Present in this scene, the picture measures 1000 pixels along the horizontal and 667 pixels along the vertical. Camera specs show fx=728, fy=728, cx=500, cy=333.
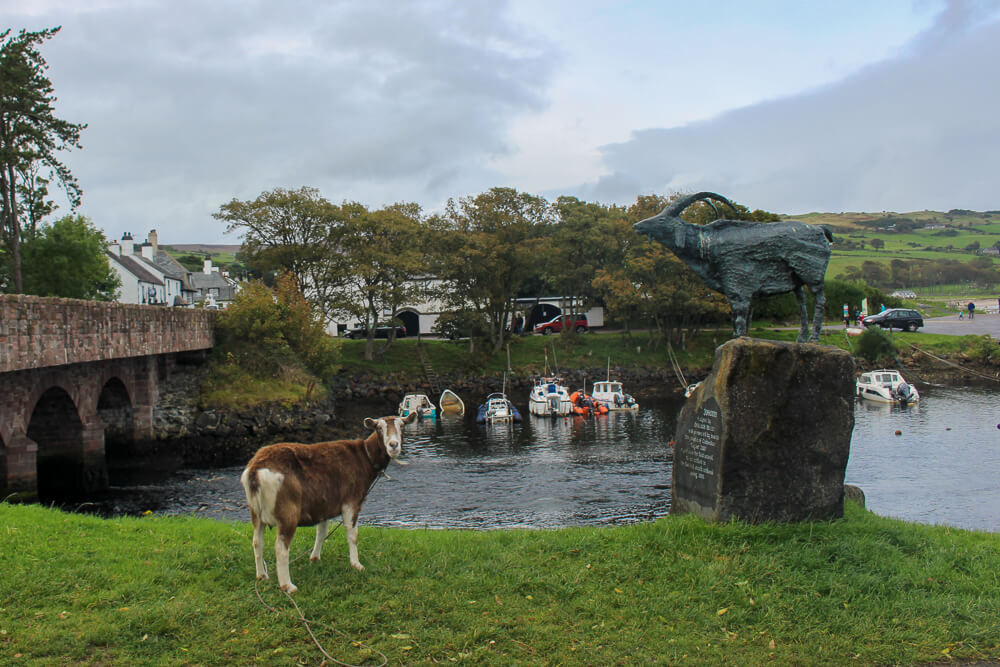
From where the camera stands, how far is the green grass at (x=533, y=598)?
695 cm

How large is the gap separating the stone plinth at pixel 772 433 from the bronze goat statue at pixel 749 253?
1.78 metres

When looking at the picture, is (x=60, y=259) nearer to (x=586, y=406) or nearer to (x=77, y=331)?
(x=77, y=331)

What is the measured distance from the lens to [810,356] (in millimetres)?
10797

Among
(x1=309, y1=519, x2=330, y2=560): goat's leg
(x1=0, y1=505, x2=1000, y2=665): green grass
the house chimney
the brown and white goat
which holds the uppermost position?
the house chimney

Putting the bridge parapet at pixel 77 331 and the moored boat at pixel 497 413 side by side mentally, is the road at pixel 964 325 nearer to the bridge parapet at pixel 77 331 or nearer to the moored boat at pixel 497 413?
the moored boat at pixel 497 413

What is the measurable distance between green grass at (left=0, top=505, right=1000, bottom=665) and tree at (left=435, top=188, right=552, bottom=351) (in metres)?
51.3

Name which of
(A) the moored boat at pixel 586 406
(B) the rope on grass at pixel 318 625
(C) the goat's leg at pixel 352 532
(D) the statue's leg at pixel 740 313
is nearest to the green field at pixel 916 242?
(A) the moored boat at pixel 586 406

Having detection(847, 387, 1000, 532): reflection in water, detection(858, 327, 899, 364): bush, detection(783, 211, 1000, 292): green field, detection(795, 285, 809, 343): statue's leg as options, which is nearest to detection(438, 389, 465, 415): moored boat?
detection(847, 387, 1000, 532): reflection in water

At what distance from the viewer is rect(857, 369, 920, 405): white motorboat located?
44406mm

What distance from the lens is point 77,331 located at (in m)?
23.7

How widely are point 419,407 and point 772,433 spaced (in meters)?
36.6

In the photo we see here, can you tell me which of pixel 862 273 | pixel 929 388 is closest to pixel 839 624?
pixel 929 388

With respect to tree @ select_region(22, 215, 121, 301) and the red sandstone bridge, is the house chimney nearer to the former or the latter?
tree @ select_region(22, 215, 121, 301)

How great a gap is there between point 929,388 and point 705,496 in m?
48.7
